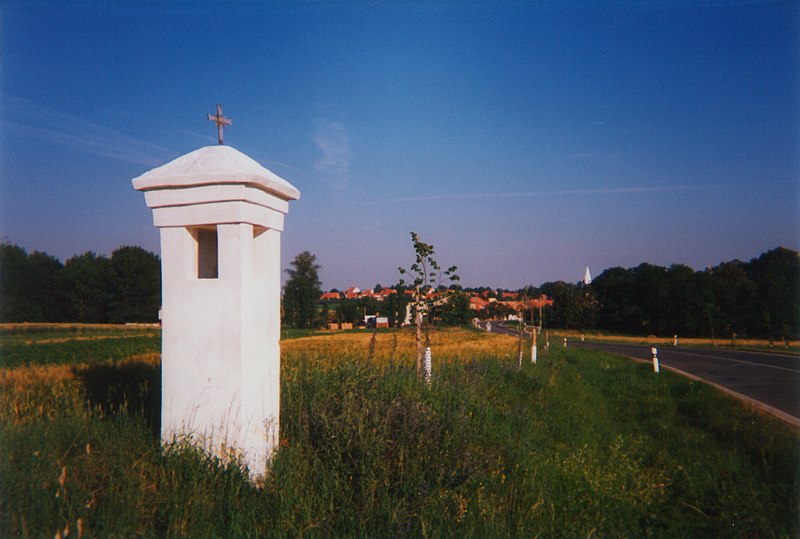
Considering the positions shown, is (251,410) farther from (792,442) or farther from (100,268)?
(100,268)

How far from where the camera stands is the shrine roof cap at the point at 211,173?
371cm

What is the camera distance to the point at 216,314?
373cm

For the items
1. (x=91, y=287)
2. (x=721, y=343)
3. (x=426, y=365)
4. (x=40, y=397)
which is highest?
(x=91, y=287)

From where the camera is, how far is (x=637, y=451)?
639cm

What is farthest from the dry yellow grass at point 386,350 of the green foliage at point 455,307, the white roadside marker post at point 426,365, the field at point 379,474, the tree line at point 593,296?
the tree line at point 593,296

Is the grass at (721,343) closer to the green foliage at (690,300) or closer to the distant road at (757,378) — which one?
the green foliage at (690,300)

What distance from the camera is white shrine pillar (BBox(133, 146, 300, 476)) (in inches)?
145

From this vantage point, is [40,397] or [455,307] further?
[455,307]

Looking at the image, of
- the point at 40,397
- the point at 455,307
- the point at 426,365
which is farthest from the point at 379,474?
the point at 455,307

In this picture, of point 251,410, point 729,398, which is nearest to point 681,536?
point 251,410

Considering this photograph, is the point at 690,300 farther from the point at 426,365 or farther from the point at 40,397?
the point at 40,397

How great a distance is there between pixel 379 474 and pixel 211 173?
8.07 ft

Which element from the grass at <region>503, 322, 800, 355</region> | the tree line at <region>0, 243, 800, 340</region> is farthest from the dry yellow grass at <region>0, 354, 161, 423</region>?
the tree line at <region>0, 243, 800, 340</region>

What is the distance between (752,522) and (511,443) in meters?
2.10
